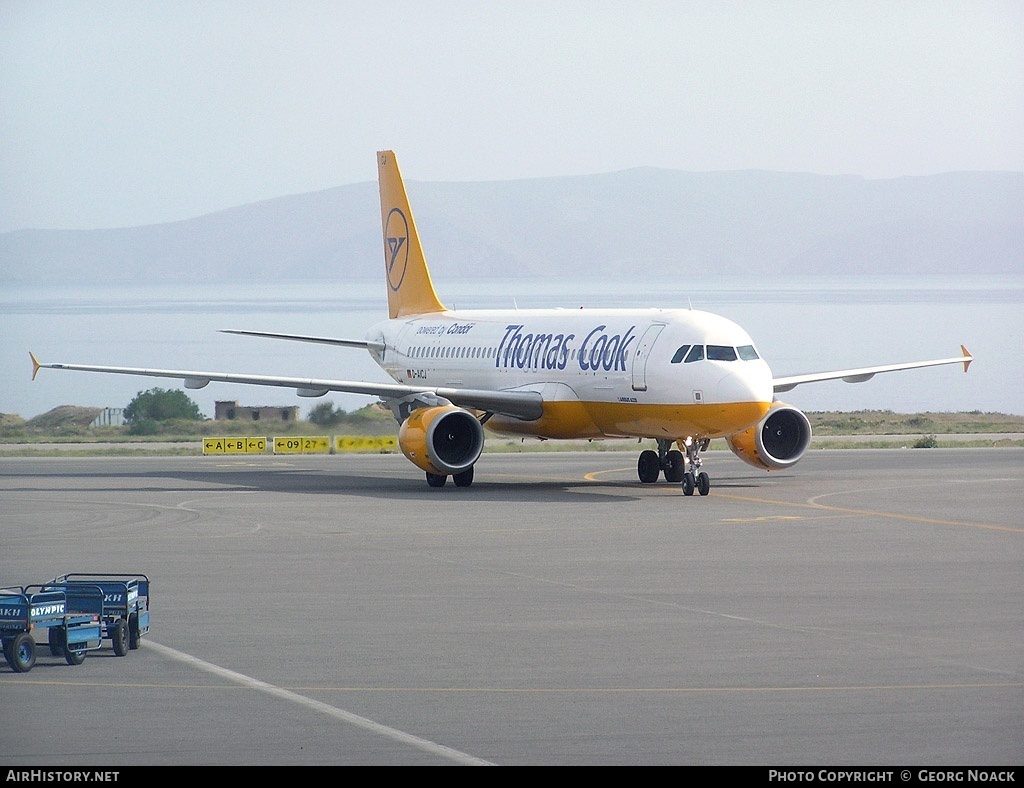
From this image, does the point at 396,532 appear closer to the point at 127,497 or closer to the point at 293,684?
the point at 127,497

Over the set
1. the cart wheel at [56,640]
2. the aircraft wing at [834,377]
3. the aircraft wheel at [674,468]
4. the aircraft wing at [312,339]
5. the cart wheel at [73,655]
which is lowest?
the cart wheel at [73,655]

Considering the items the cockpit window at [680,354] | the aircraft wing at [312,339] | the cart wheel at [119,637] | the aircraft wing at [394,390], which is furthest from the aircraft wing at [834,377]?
the cart wheel at [119,637]

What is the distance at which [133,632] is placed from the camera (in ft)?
50.5

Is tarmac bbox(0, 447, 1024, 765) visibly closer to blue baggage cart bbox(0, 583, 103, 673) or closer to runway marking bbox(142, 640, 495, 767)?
runway marking bbox(142, 640, 495, 767)

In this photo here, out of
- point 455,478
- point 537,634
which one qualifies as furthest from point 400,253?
point 537,634

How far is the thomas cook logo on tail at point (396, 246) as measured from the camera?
49.6m

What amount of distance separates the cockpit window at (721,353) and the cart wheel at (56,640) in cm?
2104

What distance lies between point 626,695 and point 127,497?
23209 millimetres

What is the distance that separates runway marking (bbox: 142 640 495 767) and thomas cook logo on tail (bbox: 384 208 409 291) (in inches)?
1351

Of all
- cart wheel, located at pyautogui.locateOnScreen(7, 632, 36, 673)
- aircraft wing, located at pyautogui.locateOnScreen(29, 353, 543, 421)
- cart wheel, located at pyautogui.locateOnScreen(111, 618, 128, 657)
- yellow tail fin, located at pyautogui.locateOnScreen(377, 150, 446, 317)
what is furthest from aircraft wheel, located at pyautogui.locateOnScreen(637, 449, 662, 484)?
cart wheel, located at pyautogui.locateOnScreen(7, 632, 36, 673)

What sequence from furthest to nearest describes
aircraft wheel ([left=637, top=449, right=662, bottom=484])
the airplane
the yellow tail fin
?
1. the yellow tail fin
2. aircraft wheel ([left=637, top=449, right=662, bottom=484])
3. the airplane

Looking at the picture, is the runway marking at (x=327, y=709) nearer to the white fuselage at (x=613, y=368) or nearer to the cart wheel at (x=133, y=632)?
the cart wheel at (x=133, y=632)

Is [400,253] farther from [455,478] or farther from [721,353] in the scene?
[721,353]

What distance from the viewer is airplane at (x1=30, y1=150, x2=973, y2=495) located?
33781 mm
